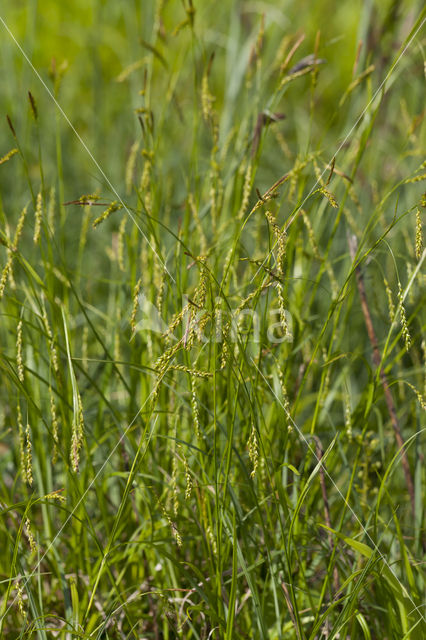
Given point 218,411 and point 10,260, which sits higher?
point 10,260

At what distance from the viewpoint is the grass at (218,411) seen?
77cm

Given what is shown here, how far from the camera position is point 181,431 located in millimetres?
1080

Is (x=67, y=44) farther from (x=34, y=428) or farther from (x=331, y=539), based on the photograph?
(x=331, y=539)

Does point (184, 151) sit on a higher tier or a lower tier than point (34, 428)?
higher

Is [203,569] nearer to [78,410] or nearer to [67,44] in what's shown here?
[78,410]

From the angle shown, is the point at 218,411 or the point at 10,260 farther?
the point at 218,411

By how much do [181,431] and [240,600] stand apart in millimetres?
264

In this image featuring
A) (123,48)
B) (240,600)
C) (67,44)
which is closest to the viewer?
(240,600)

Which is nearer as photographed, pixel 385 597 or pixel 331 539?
pixel 385 597

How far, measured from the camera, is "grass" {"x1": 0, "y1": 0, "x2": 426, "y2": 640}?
2.54 feet

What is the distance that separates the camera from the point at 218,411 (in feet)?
3.22

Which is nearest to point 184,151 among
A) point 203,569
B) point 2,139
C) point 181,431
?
point 2,139

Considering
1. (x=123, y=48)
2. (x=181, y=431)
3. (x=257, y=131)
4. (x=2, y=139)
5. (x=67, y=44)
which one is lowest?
(x=181, y=431)

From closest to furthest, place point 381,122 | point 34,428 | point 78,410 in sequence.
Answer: point 78,410 < point 34,428 < point 381,122
